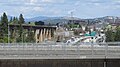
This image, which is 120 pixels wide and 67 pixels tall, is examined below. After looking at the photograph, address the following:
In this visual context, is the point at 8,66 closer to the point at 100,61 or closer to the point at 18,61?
the point at 18,61

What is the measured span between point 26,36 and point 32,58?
91.7 meters

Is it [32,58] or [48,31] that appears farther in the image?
[48,31]

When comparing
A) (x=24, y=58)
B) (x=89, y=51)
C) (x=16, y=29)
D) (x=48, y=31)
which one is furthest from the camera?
(x=48, y=31)

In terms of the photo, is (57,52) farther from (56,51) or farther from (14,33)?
(14,33)

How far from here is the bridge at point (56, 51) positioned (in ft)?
112

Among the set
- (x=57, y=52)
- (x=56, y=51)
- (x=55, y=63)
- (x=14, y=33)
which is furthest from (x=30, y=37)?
(x=55, y=63)

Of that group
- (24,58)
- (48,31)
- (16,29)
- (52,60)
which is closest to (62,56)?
(52,60)

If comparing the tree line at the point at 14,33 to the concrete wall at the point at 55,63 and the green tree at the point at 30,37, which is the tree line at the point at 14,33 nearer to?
the green tree at the point at 30,37

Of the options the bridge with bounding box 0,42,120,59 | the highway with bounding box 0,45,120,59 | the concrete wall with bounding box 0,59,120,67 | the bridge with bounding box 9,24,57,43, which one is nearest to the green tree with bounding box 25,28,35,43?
the bridge with bounding box 9,24,57,43

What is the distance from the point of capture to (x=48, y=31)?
158 m

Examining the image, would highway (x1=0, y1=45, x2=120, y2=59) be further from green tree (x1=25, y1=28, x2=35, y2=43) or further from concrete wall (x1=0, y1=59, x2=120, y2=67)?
green tree (x1=25, y1=28, x2=35, y2=43)

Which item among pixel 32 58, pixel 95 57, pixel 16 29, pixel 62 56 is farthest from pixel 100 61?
pixel 16 29

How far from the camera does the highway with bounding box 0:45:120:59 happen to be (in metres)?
34.0

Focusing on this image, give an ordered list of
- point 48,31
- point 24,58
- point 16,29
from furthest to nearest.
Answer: point 48,31
point 16,29
point 24,58
